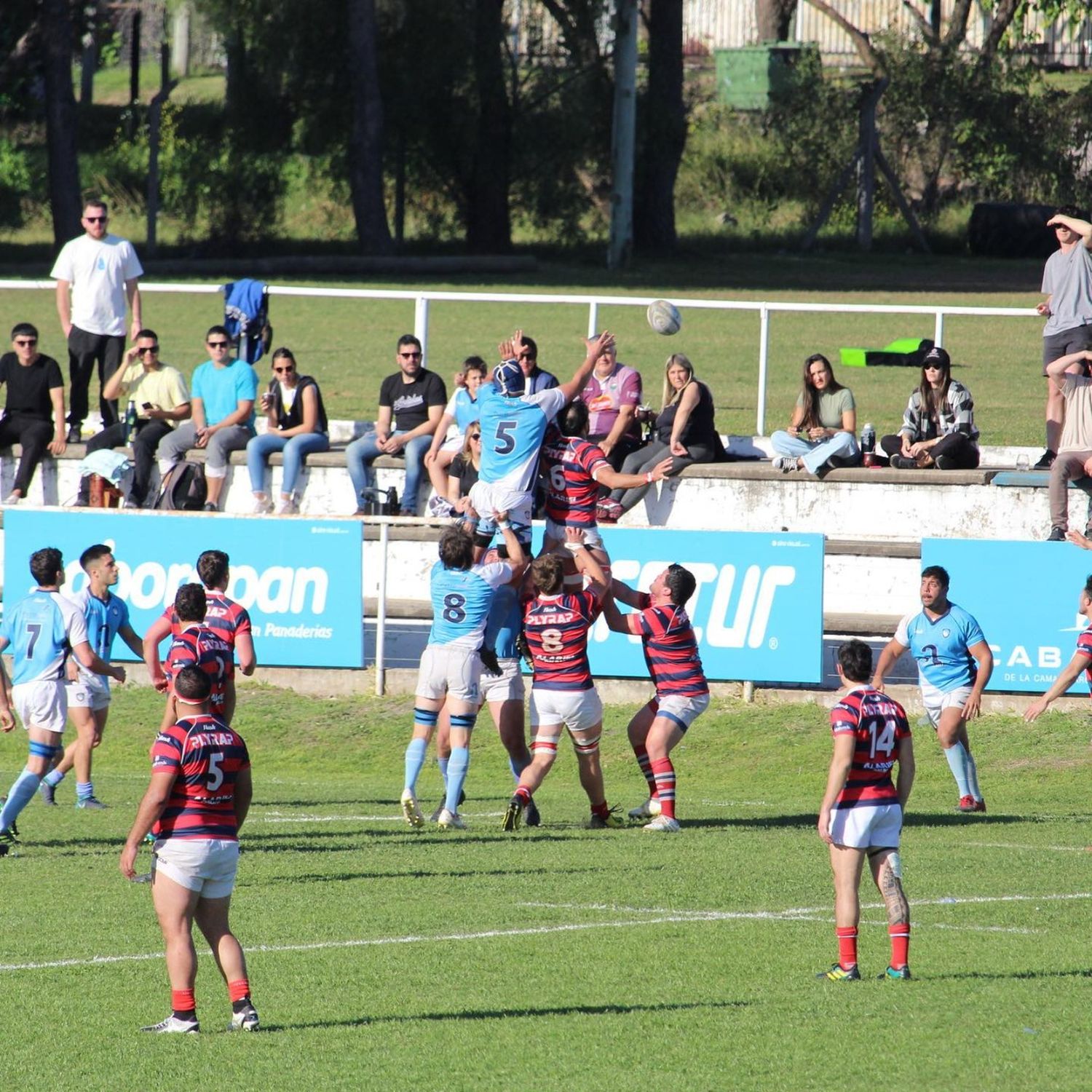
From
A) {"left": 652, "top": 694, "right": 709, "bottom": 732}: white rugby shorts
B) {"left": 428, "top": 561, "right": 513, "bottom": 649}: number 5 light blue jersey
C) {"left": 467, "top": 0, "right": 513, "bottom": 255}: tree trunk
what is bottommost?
{"left": 652, "top": 694, "right": 709, "bottom": 732}: white rugby shorts

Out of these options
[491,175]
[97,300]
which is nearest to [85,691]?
[97,300]

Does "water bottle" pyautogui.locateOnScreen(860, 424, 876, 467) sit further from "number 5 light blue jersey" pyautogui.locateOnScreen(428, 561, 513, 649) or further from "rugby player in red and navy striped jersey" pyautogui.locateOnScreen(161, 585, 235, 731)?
"rugby player in red and navy striped jersey" pyautogui.locateOnScreen(161, 585, 235, 731)

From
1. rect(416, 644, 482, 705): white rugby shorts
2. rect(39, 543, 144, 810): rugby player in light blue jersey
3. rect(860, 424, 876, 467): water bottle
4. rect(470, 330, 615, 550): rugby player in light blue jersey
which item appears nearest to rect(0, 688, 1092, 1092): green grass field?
rect(39, 543, 144, 810): rugby player in light blue jersey

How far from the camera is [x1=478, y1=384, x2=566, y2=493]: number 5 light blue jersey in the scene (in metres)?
13.2

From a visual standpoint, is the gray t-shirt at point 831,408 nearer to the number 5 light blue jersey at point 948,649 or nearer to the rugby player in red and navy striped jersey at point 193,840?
the number 5 light blue jersey at point 948,649

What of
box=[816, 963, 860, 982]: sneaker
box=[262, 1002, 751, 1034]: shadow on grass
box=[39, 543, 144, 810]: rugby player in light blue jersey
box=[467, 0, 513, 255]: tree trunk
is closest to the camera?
box=[262, 1002, 751, 1034]: shadow on grass

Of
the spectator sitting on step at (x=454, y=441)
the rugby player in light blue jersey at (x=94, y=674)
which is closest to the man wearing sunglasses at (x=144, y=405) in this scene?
the spectator sitting on step at (x=454, y=441)

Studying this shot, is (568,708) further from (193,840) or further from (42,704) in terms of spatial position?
(193,840)

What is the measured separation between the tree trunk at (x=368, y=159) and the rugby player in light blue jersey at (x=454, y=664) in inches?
1117

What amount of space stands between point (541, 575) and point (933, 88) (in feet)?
125

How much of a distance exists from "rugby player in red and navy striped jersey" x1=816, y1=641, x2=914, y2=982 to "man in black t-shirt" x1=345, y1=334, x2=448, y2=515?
10.7 metres

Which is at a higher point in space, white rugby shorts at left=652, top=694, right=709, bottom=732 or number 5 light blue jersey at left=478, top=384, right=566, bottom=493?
number 5 light blue jersey at left=478, top=384, right=566, bottom=493

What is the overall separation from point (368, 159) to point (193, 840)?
3415 centimetres

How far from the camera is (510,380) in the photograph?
13.2 metres
